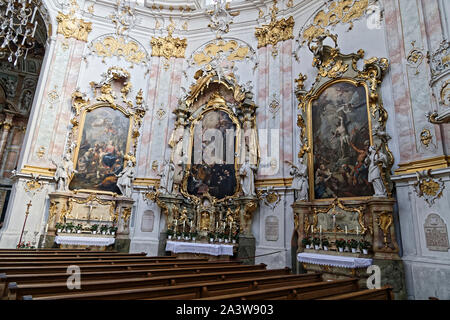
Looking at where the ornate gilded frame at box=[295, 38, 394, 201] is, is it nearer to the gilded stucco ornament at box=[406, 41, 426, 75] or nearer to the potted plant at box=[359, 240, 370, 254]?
the gilded stucco ornament at box=[406, 41, 426, 75]

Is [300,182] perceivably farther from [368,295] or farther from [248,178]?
[368,295]

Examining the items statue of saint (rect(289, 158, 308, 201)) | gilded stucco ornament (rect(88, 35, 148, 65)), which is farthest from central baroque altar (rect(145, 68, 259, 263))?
gilded stucco ornament (rect(88, 35, 148, 65))

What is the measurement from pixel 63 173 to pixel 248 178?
7197mm

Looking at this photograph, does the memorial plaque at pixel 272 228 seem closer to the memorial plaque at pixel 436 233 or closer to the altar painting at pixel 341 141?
the altar painting at pixel 341 141

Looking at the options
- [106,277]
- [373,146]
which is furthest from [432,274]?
[106,277]

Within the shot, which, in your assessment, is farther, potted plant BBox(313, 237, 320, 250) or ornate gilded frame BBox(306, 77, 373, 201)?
ornate gilded frame BBox(306, 77, 373, 201)

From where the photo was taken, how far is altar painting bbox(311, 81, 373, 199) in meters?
8.99

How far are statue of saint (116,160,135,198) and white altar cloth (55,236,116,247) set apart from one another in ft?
6.53

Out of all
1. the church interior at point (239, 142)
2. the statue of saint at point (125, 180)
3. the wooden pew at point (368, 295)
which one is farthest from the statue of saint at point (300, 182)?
the statue of saint at point (125, 180)

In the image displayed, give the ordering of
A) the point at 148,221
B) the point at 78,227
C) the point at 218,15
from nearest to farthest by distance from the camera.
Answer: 1. the point at 218,15
2. the point at 78,227
3. the point at 148,221

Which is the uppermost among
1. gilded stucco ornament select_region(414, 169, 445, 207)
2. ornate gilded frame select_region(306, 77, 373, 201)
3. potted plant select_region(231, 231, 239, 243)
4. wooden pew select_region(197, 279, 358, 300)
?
ornate gilded frame select_region(306, 77, 373, 201)

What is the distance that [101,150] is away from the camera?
12523 millimetres

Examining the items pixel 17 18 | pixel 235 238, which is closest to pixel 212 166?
pixel 235 238

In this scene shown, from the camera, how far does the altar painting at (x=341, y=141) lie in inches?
354
